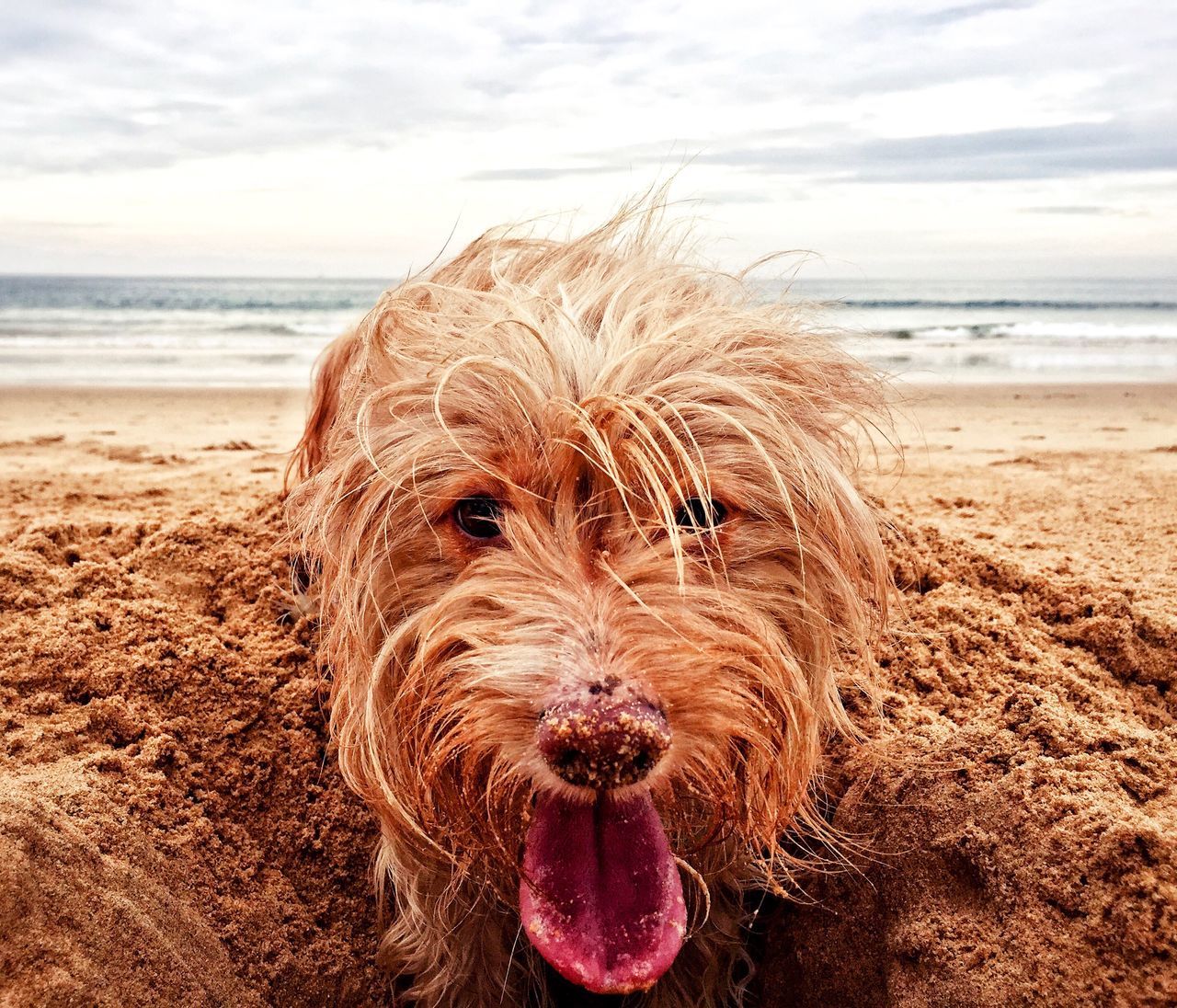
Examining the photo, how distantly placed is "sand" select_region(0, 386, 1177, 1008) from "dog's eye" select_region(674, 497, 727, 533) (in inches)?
34.6

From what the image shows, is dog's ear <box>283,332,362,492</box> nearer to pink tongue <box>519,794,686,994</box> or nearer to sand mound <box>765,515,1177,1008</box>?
pink tongue <box>519,794,686,994</box>

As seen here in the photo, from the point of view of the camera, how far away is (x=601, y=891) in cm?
201

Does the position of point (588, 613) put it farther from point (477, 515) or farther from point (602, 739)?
point (477, 515)

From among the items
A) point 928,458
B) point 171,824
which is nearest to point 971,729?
point 171,824

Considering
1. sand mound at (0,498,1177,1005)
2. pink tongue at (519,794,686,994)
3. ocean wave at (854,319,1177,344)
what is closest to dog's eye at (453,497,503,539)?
pink tongue at (519,794,686,994)

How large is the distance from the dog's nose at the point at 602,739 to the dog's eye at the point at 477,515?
608mm

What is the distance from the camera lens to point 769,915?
2.64m

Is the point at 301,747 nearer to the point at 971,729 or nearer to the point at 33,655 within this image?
the point at 33,655

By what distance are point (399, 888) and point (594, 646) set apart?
3.70ft

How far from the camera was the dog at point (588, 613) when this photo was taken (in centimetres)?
184

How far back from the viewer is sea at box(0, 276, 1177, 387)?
12977 millimetres

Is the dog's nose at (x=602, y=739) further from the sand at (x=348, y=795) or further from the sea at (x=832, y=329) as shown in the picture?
the sea at (x=832, y=329)

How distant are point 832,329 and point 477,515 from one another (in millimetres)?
1170

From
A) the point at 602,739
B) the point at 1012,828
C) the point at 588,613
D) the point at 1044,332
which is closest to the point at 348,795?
the point at 588,613
